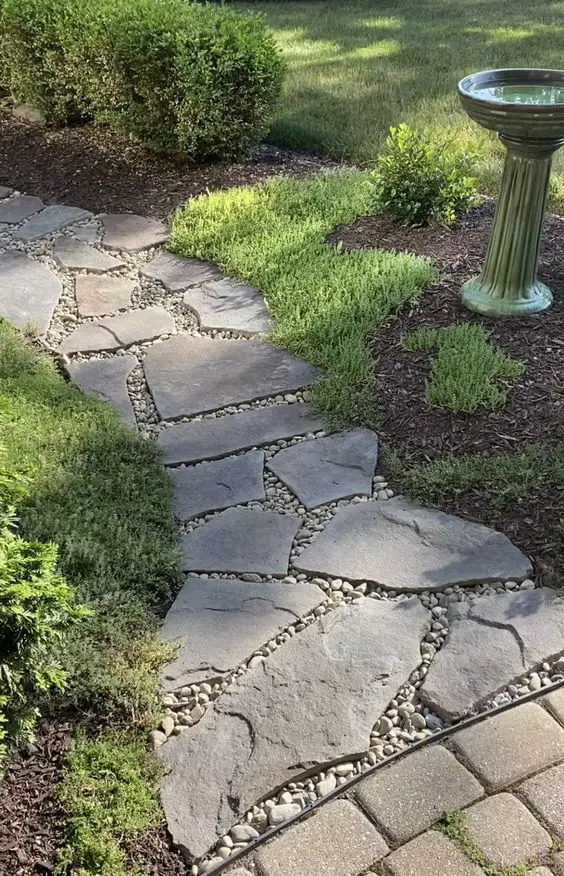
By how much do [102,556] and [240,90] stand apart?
411 cm

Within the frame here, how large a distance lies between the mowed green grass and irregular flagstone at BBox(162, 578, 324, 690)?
398cm

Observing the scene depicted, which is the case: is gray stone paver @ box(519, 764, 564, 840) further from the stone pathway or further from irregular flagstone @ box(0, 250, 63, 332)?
irregular flagstone @ box(0, 250, 63, 332)

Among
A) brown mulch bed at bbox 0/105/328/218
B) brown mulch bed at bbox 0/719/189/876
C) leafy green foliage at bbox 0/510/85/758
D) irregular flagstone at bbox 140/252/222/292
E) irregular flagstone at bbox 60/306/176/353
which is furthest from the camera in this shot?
brown mulch bed at bbox 0/105/328/218

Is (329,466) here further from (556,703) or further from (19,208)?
(19,208)

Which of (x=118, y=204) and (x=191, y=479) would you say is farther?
(x=118, y=204)

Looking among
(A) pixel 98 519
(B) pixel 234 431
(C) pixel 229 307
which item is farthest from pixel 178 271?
(A) pixel 98 519

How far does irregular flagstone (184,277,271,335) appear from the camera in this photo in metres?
4.25

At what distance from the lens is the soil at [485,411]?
9.74 ft

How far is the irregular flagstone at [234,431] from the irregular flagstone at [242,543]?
16.0 inches

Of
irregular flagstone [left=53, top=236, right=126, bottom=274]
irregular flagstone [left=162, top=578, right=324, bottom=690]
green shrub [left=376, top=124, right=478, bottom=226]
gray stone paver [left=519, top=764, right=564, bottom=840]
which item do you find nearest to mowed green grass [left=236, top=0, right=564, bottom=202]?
green shrub [left=376, top=124, right=478, bottom=226]

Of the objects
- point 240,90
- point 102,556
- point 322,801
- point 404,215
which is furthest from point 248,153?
point 322,801

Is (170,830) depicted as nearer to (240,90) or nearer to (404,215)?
(404,215)

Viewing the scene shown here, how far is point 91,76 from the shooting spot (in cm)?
623

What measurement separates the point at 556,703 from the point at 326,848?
769 mm
